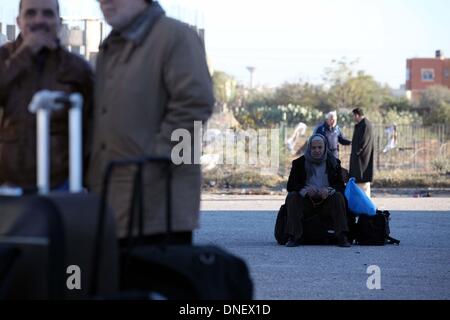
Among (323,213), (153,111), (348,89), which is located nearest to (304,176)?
(323,213)

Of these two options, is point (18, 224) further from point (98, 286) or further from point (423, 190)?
point (423, 190)

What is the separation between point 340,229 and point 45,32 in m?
8.20

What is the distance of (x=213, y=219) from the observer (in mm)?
18469

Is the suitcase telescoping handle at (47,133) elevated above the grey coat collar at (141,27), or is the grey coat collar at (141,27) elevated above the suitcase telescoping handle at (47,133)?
the grey coat collar at (141,27)

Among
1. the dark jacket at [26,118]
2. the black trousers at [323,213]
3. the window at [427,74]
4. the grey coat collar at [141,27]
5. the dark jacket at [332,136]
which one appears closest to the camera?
the grey coat collar at [141,27]

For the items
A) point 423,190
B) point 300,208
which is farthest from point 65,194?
point 423,190

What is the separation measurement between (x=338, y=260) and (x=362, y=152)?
855cm

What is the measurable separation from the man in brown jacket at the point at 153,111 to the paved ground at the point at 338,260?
342 centimetres

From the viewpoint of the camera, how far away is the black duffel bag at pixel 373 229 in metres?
14.2

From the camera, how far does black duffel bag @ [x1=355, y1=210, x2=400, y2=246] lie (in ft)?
46.5

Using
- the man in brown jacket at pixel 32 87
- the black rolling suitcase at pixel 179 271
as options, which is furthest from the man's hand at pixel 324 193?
the black rolling suitcase at pixel 179 271

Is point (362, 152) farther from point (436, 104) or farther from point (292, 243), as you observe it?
point (436, 104)
